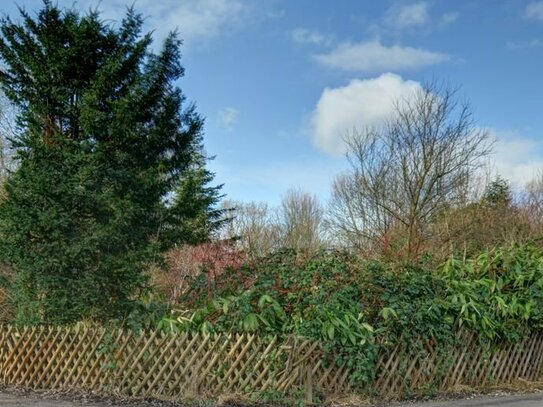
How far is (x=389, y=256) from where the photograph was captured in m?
11.6

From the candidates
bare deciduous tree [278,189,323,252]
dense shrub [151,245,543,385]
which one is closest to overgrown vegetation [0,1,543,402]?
dense shrub [151,245,543,385]

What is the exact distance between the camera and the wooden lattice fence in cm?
743

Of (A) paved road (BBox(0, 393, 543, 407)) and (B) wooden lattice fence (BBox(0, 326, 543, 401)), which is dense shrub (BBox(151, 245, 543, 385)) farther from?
(A) paved road (BBox(0, 393, 543, 407))

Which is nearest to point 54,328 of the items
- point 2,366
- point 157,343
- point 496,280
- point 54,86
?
point 2,366

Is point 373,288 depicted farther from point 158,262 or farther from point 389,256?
point 158,262

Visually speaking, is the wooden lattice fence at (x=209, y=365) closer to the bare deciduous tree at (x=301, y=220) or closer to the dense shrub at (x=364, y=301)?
the dense shrub at (x=364, y=301)

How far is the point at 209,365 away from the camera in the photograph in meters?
7.49

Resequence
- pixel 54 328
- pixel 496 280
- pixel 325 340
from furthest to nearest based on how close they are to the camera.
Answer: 1. pixel 496 280
2. pixel 54 328
3. pixel 325 340

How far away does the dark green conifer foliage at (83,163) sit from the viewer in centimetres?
884

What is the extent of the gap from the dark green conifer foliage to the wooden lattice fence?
809 millimetres

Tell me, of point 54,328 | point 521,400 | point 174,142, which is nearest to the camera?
point 521,400

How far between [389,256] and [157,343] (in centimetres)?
584

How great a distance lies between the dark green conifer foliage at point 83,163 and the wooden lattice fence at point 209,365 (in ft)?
2.65

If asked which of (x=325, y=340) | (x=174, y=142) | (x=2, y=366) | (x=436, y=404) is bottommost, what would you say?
(x=2, y=366)
